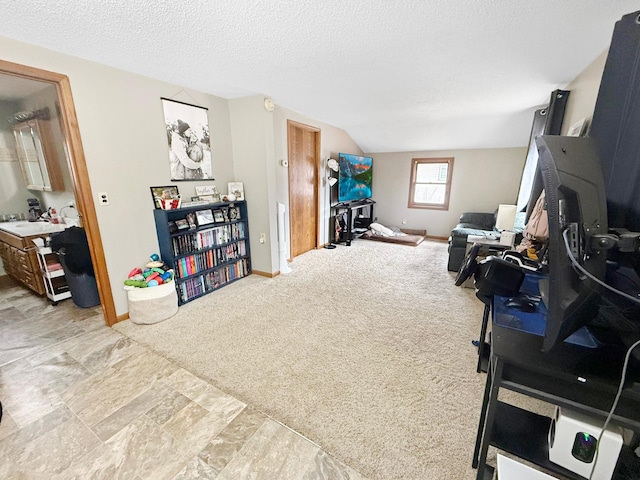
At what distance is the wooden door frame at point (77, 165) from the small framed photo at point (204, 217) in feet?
2.85

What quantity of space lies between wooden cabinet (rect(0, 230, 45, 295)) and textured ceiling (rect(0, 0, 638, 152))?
6.57ft

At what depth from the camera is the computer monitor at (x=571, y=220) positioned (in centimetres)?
A: 73

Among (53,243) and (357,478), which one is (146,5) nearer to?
(53,243)

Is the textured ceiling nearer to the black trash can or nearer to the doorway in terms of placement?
the doorway

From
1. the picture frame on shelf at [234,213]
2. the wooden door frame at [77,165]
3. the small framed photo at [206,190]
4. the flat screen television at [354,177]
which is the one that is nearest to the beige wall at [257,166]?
the picture frame on shelf at [234,213]

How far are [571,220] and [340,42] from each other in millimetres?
1780

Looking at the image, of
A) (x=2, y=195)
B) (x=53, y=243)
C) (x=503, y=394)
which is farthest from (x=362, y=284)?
(x=2, y=195)

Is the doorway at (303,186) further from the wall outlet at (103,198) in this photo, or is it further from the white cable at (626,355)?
the white cable at (626,355)

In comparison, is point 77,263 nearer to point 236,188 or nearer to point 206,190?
point 206,190

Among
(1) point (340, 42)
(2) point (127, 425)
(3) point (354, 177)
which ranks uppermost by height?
(1) point (340, 42)

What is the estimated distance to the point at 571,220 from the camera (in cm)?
74

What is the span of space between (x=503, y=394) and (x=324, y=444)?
3.88 feet

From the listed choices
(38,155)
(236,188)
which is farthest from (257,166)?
(38,155)

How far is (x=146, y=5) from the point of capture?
4.63ft
